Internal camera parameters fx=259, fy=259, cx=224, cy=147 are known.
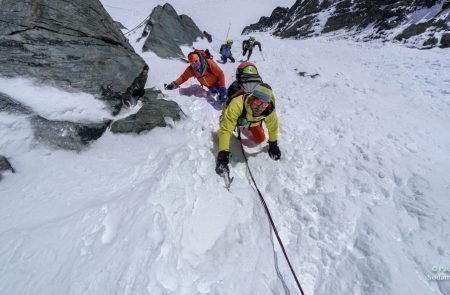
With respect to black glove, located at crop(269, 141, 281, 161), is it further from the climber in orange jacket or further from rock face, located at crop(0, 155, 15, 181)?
rock face, located at crop(0, 155, 15, 181)

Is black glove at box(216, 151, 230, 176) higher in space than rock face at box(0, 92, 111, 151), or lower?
lower

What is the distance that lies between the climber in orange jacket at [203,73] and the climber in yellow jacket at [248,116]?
3.03m

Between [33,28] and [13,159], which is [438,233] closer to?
[13,159]

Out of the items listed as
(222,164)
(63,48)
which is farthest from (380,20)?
(63,48)

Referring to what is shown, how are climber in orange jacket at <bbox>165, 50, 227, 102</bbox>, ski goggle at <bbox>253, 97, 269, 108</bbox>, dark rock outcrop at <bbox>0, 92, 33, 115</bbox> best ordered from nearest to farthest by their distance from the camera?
dark rock outcrop at <bbox>0, 92, 33, 115</bbox>, ski goggle at <bbox>253, 97, 269, 108</bbox>, climber in orange jacket at <bbox>165, 50, 227, 102</bbox>

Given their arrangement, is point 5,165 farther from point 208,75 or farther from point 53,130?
point 208,75

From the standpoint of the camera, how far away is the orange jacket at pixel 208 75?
807cm

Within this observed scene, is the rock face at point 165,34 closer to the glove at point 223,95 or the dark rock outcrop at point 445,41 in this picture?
the glove at point 223,95

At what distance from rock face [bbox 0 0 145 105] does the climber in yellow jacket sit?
2.83 meters

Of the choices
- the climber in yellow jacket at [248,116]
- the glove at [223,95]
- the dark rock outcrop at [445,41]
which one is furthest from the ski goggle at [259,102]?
the dark rock outcrop at [445,41]

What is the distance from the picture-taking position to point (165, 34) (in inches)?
516

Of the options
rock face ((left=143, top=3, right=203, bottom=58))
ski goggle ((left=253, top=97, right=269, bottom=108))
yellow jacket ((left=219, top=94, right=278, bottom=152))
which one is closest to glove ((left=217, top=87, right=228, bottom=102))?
yellow jacket ((left=219, top=94, right=278, bottom=152))

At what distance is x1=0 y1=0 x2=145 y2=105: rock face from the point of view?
→ 17.4ft

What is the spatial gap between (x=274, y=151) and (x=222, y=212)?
1971 millimetres
